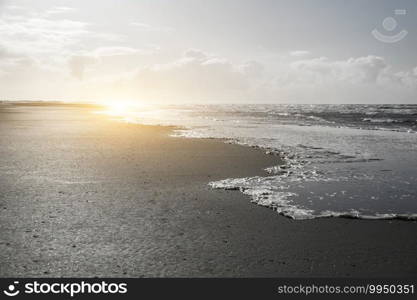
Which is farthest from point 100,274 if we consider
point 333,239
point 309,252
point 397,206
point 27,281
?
point 397,206

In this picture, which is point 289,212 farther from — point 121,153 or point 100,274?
point 121,153

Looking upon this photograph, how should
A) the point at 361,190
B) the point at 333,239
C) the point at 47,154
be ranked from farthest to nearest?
1. the point at 47,154
2. the point at 361,190
3. the point at 333,239

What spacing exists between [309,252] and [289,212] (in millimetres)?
2579

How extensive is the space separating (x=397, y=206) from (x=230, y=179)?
576 cm

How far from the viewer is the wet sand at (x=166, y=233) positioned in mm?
7027

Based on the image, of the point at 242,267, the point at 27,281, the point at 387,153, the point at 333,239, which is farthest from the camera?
the point at 387,153

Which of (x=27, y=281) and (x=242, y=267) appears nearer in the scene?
(x=27, y=281)

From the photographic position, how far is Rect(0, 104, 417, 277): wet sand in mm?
7027

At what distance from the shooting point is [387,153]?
72.6ft

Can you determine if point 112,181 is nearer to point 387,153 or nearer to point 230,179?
point 230,179

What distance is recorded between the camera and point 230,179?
1467cm

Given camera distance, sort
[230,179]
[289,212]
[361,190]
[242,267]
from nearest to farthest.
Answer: [242,267]
[289,212]
[361,190]
[230,179]

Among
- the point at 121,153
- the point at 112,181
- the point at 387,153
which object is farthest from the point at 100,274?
the point at 387,153

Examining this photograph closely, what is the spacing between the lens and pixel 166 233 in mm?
8758
